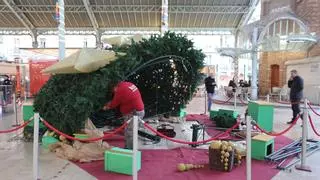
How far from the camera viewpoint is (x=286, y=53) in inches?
859

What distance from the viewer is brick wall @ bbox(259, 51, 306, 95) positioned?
21.7m

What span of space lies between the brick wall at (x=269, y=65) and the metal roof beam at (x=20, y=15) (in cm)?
1955

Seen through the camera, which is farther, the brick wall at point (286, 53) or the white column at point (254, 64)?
the white column at point (254, 64)

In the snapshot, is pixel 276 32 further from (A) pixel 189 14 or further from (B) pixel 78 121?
(B) pixel 78 121

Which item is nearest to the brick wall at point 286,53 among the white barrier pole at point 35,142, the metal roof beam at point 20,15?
the white barrier pole at point 35,142

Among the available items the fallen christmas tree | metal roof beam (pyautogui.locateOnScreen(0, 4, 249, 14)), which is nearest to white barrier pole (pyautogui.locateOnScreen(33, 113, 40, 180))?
the fallen christmas tree

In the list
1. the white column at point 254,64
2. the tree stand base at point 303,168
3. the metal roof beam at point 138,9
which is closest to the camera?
the tree stand base at point 303,168

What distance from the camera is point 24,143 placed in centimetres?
732

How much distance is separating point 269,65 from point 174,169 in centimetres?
1990

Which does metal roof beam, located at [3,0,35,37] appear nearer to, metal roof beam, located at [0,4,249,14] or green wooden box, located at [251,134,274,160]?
metal roof beam, located at [0,4,249,14]

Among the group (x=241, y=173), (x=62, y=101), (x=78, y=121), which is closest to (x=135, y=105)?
(x=78, y=121)

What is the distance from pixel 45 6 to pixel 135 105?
21.1 m

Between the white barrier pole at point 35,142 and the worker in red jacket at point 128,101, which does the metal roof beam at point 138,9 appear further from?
the white barrier pole at point 35,142

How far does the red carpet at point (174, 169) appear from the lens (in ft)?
16.5
